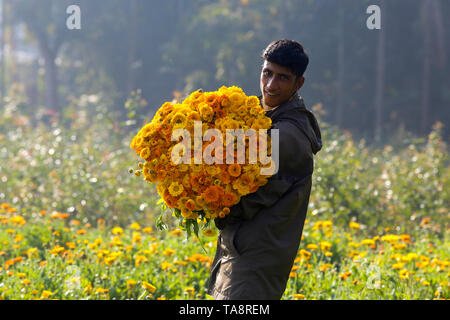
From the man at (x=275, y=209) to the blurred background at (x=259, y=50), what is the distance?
1865 cm

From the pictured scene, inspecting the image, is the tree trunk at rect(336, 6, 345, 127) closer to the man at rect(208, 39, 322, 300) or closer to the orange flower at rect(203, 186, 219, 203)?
the man at rect(208, 39, 322, 300)

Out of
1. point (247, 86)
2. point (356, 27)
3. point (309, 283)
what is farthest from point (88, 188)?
point (356, 27)

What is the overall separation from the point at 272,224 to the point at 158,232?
132 inches

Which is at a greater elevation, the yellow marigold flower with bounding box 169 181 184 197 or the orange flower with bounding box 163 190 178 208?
the yellow marigold flower with bounding box 169 181 184 197

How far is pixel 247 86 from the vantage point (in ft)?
78.4

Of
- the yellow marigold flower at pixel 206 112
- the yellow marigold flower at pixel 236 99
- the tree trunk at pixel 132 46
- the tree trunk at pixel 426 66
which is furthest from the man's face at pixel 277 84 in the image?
the tree trunk at pixel 132 46

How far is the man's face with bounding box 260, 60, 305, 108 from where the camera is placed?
255cm

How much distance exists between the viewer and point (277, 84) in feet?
8.43

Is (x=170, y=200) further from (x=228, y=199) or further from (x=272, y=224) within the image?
(x=272, y=224)

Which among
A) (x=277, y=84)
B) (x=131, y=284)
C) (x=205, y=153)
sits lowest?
(x=131, y=284)

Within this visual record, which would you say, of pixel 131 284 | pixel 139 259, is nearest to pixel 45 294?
pixel 131 284

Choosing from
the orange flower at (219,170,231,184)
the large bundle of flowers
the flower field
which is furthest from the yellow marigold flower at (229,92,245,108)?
the flower field

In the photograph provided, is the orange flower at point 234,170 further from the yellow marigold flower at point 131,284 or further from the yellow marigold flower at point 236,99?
the yellow marigold flower at point 131,284

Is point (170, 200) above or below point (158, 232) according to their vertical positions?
above
